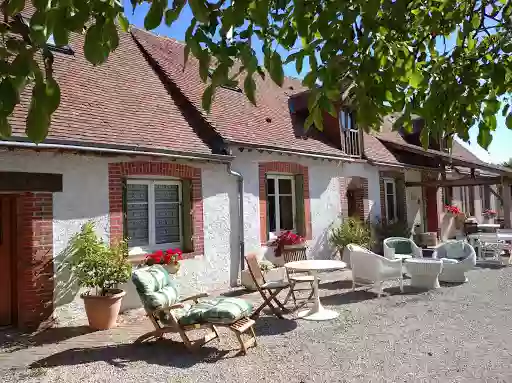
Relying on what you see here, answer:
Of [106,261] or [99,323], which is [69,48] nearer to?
[106,261]

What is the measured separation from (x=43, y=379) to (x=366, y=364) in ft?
11.0

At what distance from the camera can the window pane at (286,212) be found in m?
10.8

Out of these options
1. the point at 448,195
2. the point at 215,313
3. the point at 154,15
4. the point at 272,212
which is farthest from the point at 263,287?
the point at 448,195

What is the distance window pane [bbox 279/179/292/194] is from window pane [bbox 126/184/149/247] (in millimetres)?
3908

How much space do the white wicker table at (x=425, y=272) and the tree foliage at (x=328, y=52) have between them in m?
6.00

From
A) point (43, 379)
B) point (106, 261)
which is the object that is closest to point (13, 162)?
point (106, 261)

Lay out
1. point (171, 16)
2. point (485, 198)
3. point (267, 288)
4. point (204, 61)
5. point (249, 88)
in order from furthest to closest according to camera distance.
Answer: point (485, 198) → point (267, 288) → point (171, 16) → point (204, 61) → point (249, 88)

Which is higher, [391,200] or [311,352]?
[391,200]

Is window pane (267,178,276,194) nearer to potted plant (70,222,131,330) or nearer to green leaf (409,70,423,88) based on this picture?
potted plant (70,222,131,330)

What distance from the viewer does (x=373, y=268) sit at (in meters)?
8.13

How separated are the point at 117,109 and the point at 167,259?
2933 mm

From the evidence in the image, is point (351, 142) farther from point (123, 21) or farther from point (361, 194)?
point (123, 21)

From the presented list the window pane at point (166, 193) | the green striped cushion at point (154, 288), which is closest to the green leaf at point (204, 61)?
the green striped cushion at point (154, 288)

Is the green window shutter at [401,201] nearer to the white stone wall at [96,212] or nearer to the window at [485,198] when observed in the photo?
the white stone wall at [96,212]
